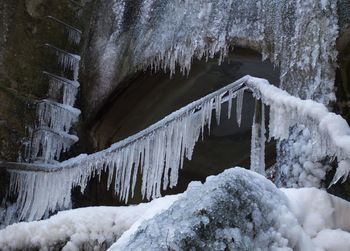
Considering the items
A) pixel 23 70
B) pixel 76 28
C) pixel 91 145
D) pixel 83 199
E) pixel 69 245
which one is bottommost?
pixel 69 245

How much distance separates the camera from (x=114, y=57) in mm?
5566

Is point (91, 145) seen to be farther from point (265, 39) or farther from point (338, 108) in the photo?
point (338, 108)

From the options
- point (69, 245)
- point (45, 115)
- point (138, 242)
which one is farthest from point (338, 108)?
point (45, 115)

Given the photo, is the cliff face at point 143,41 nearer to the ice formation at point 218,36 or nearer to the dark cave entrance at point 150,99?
the ice formation at point 218,36

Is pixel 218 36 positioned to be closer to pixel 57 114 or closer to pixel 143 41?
pixel 143 41

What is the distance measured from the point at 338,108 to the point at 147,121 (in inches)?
108

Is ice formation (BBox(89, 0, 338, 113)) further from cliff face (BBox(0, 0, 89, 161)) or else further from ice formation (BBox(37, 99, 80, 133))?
cliff face (BBox(0, 0, 89, 161))

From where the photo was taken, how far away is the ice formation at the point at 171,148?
241 centimetres

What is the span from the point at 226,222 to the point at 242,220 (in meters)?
0.07

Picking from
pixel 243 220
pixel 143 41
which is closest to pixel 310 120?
pixel 243 220

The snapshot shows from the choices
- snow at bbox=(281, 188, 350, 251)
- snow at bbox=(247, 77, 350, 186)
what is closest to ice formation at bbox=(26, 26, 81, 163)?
snow at bbox=(247, 77, 350, 186)

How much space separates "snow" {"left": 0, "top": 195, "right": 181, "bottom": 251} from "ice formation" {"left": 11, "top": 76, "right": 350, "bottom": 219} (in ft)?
2.12

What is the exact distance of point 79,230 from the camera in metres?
2.86

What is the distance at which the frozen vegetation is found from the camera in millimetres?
1659
